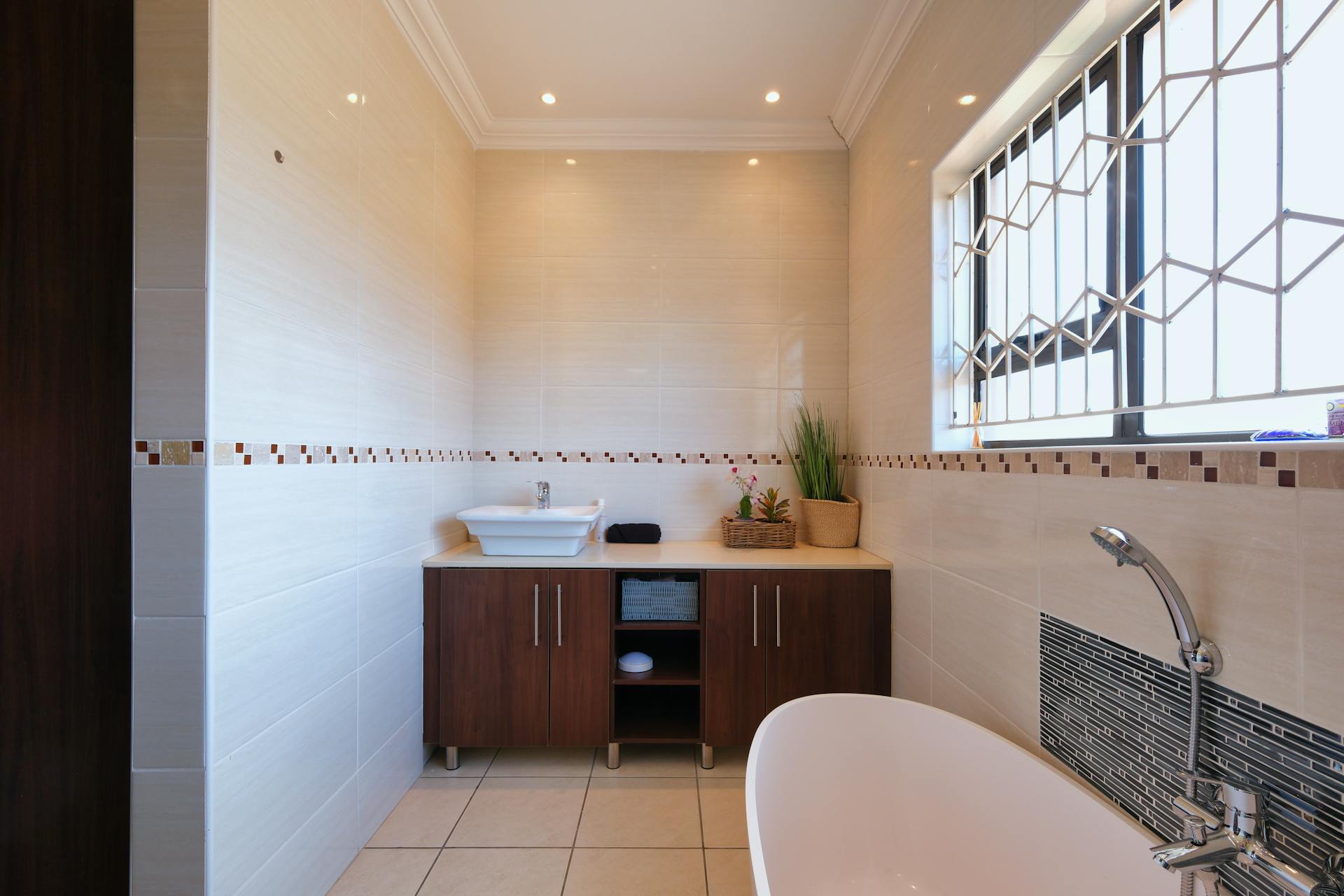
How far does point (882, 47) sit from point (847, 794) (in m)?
2.49

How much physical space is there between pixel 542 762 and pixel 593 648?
1.74 feet

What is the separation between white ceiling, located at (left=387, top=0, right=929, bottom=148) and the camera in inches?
73.4

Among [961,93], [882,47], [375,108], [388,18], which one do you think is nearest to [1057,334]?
[961,93]

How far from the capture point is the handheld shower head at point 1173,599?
82 centimetres

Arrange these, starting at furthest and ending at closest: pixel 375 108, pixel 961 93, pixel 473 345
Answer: pixel 473 345
pixel 375 108
pixel 961 93

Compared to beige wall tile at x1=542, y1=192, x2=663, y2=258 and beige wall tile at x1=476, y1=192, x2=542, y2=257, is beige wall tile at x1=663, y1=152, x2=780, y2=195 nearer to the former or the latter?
beige wall tile at x1=542, y1=192, x2=663, y2=258

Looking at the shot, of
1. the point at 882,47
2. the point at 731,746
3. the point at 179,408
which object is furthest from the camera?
the point at 731,746

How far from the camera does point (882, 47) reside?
1951mm

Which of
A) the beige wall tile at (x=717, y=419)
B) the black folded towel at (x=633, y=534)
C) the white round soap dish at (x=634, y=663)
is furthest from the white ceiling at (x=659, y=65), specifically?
the white round soap dish at (x=634, y=663)

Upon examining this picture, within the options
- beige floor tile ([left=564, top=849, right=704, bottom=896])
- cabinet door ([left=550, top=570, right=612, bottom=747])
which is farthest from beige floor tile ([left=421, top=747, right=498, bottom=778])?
beige floor tile ([left=564, top=849, right=704, bottom=896])

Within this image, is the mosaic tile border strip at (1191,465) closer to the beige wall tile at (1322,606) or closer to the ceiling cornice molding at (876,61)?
the beige wall tile at (1322,606)

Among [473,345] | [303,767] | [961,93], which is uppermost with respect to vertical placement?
[961,93]

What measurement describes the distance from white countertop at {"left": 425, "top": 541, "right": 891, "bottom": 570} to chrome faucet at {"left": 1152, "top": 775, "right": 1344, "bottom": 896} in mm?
1212

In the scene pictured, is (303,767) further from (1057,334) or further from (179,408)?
(1057,334)
